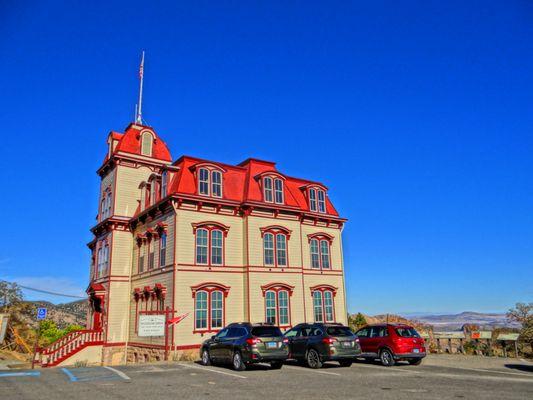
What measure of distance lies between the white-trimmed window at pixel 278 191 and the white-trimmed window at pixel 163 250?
24.6 feet

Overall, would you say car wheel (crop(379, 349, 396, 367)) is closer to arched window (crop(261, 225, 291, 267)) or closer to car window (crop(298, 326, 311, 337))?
car window (crop(298, 326, 311, 337))

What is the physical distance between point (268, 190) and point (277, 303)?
23.5ft

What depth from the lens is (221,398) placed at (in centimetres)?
1002

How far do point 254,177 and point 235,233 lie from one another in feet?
13.5

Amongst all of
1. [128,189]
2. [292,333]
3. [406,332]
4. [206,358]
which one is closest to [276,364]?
[292,333]

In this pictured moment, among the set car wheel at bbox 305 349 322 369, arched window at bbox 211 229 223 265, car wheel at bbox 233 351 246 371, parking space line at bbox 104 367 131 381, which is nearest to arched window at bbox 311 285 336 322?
arched window at bbox 211 229 223 265

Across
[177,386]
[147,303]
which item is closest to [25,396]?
[177,386]

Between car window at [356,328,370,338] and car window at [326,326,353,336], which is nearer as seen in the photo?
car window at [326,326,353,336]

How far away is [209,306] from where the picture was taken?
24.0 m

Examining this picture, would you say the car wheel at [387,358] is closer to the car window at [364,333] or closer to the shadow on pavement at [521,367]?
the car window at [364,333]

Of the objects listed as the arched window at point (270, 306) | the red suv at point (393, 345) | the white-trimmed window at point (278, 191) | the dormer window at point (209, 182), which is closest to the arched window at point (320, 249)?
the white-trimmed window at point (278, 191)

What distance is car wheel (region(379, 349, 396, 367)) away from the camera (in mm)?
17156

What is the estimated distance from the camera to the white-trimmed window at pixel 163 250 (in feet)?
81.7

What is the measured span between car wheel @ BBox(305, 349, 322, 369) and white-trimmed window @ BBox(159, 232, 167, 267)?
11118mm
